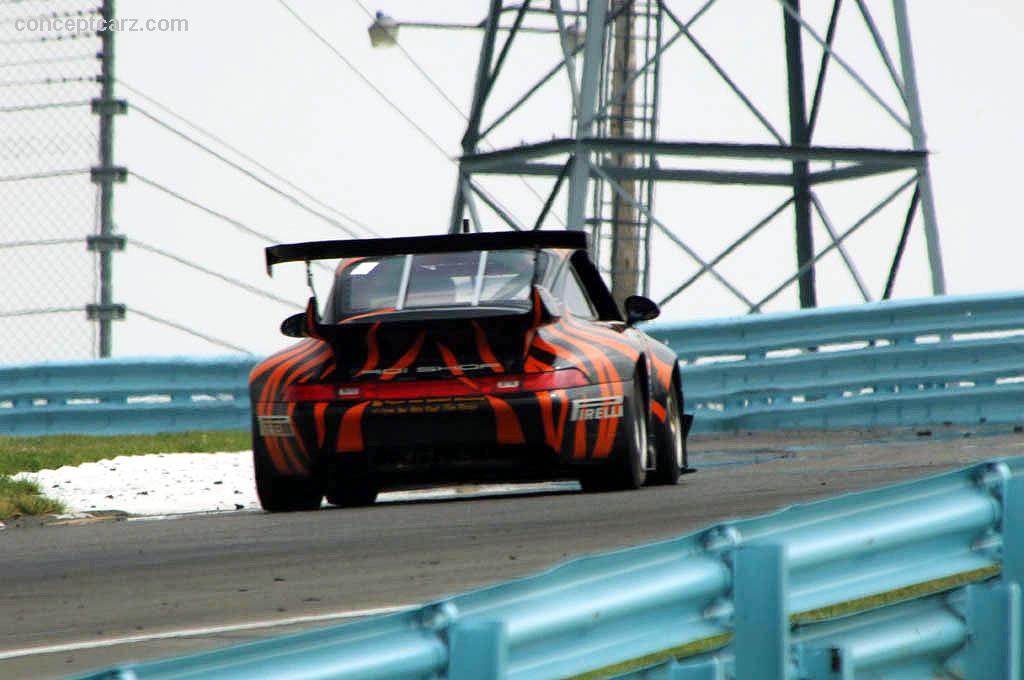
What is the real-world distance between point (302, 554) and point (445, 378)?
2.18 meters

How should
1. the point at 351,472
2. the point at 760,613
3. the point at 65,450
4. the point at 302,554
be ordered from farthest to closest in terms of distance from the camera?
the point at 65,450
the point at 351,472
the point at 302,554
the point at 760,613

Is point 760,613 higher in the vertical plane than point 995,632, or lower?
higher

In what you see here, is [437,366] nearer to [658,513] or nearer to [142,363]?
[658,513]

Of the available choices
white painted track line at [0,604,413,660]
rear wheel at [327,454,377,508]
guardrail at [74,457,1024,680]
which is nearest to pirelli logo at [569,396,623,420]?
rear wheel at [327,454,377,508]

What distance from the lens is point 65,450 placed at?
15.7 meters

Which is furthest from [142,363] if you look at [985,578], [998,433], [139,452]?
[985,578]

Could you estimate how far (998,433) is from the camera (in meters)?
16.0

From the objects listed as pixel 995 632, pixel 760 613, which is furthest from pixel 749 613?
pixel 995 632

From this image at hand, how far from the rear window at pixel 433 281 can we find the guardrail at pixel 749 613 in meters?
5.18

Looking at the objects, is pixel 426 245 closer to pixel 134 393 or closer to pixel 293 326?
pixel 293 326

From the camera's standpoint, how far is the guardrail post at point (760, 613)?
4.39 m

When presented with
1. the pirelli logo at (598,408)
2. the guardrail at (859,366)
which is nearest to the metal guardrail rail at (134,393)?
the guardrail at (859,366)

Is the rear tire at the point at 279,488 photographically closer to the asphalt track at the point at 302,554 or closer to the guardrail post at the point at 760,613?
the asphalt track at the point at 302,554

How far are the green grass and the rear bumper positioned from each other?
237cm
